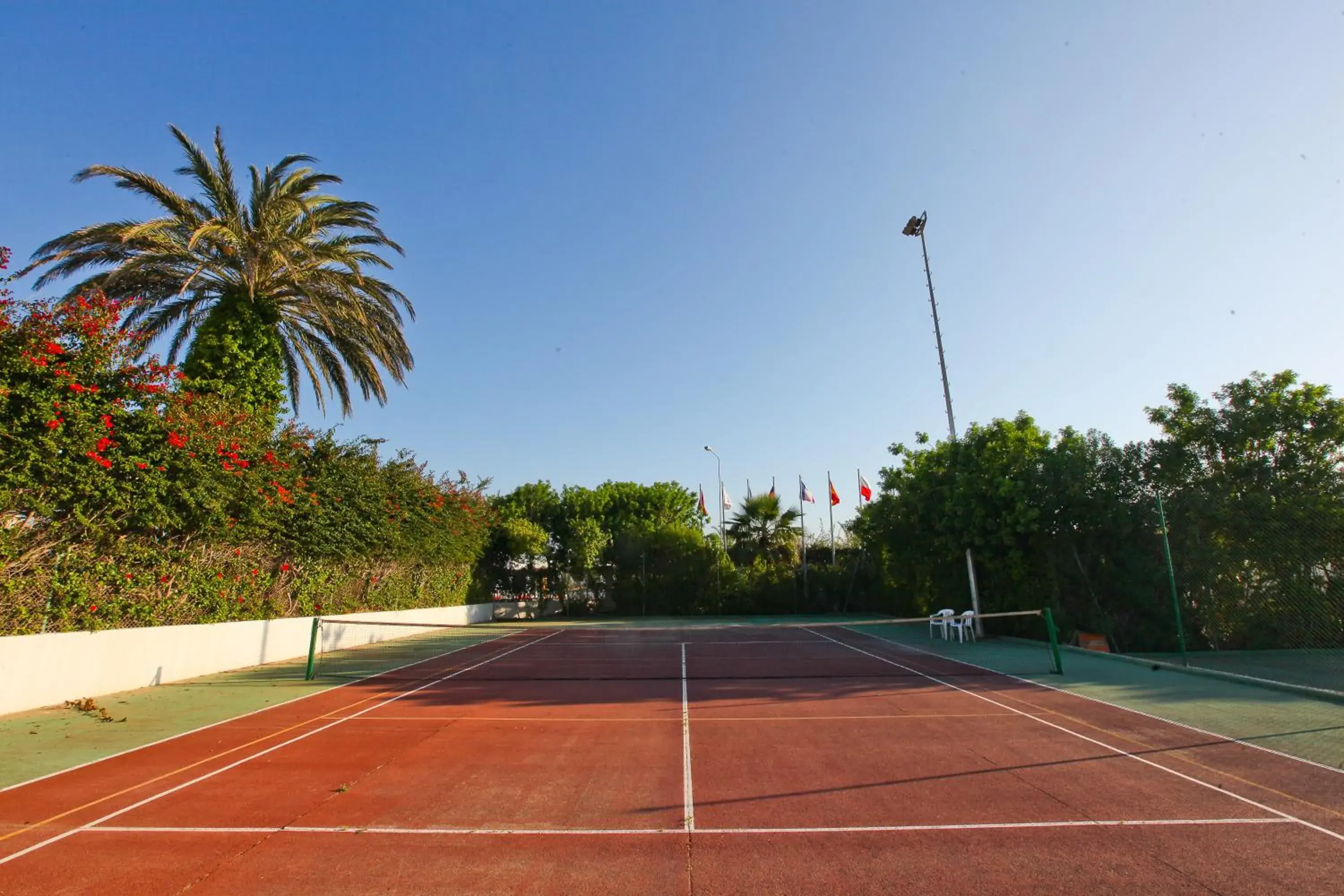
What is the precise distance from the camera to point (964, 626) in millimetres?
20266

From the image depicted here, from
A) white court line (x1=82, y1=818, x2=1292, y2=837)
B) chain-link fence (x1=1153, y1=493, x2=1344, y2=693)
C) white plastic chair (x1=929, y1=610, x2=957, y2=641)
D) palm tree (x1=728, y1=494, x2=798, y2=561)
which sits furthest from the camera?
palm tree (x1=728, y1=494, x2=798, y2=561)

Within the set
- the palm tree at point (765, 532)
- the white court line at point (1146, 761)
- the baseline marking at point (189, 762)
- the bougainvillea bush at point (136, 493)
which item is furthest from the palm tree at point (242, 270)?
the palm tree at point (765, 532)

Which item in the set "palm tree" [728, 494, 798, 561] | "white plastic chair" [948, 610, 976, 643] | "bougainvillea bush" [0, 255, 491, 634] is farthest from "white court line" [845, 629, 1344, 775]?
"palm tree" [728, 494, 798, 561]

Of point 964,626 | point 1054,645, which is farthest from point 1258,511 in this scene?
point 964,626

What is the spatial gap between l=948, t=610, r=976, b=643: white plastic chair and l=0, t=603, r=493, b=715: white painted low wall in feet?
56.4

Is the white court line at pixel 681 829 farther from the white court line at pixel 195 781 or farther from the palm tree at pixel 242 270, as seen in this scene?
the palm tree at pixel 242 270

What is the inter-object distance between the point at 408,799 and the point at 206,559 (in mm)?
10931

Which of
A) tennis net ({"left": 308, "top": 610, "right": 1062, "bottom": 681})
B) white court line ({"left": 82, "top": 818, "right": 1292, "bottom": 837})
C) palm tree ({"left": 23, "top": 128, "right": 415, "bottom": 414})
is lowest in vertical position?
white court line ({"left": 82, "top": 818, "right": 1292, "bottom": 837})

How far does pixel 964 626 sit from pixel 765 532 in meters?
21.2

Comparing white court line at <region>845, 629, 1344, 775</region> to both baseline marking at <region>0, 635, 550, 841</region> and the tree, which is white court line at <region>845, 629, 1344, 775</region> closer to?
the tree

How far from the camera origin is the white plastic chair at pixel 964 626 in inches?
792

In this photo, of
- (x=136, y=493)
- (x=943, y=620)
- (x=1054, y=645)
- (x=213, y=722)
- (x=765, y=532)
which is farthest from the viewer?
(x=765, y=532)

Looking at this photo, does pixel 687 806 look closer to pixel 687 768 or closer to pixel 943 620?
pixel 687 768

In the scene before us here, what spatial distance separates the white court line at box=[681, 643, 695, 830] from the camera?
5949 millimetres
